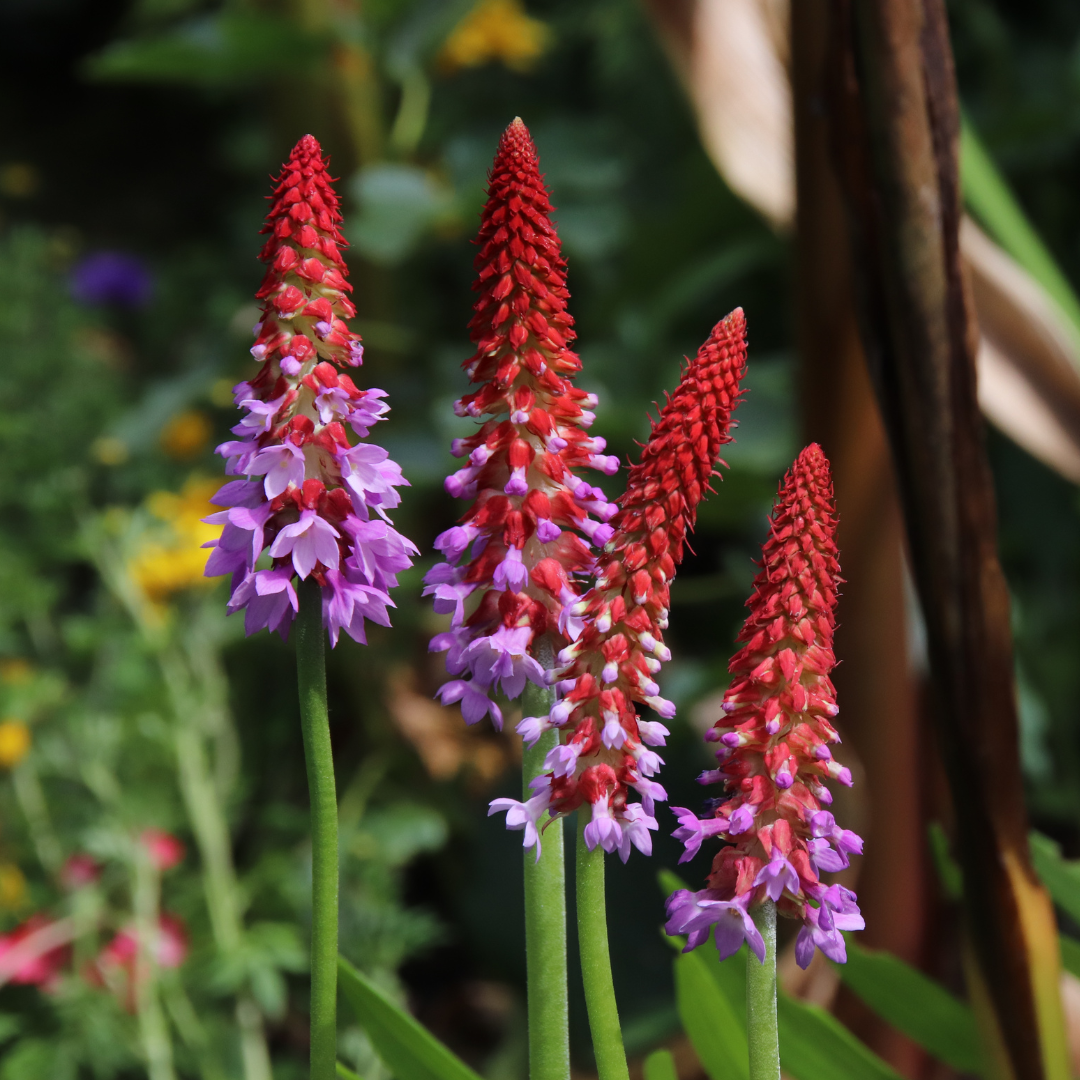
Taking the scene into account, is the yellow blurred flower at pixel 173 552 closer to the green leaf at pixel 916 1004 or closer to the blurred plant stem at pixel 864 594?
the blurred plant stem at pixel 864 594

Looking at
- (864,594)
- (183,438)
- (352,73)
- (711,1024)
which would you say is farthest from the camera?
(183,438)

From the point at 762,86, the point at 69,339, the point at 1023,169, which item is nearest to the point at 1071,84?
the point at 1023,169

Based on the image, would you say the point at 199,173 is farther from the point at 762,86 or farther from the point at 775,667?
the point at 775,667

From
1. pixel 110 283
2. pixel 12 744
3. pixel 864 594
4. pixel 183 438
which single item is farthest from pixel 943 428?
pixel 110 283

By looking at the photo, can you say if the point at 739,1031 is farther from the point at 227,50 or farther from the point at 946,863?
the point at 227,50

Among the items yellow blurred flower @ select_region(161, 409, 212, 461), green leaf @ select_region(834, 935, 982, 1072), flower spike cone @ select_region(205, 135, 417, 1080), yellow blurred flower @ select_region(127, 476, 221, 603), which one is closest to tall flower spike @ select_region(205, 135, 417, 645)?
flower spike cone @ select_region(205, 135, 417, 1080)

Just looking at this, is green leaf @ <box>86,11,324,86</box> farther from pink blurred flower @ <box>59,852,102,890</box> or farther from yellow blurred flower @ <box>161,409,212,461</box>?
pink blurred flower @ <box>59,852,102,890</box>
